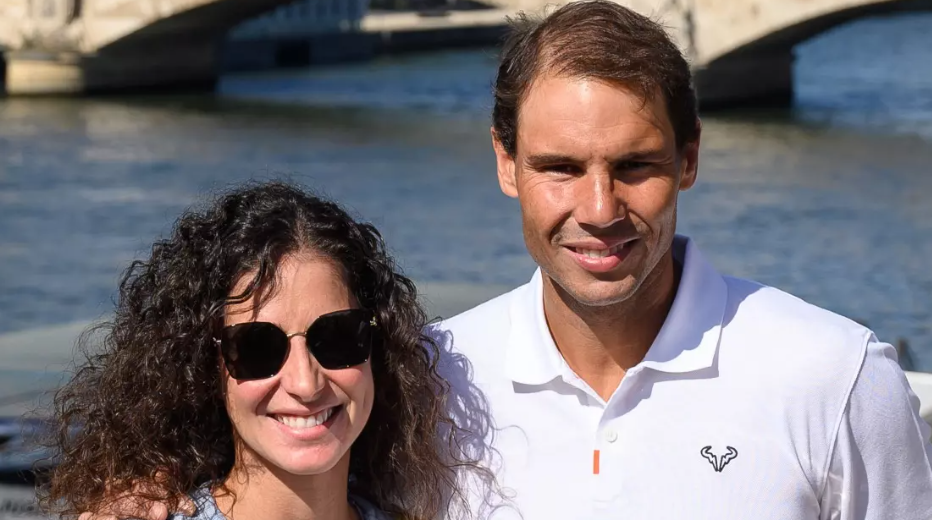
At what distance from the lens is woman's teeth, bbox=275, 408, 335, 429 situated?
1708mm

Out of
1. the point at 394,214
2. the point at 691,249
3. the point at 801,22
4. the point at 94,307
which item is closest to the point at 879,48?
the point at 801,22

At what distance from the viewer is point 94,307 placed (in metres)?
10.1

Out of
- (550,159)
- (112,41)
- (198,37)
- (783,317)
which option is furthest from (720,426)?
(198,37)

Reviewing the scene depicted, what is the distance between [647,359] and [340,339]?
37 centimetres

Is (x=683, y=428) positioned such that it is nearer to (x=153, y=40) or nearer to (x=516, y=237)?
(x=516, y=237)

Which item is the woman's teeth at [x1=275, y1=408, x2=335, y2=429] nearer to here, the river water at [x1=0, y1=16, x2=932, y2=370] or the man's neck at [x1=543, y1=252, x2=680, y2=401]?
the man's neck at [x1=543, y1=252, x2=680, y2=401]

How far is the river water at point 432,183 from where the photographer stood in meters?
10.5

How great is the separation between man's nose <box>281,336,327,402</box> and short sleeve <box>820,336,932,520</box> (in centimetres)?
59

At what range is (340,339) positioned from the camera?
173cm

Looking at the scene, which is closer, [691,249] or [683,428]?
[683,428]

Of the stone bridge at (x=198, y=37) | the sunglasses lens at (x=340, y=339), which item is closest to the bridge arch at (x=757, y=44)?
the stone bridge at (x=198, y=37)

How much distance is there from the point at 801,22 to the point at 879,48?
32.2 feet

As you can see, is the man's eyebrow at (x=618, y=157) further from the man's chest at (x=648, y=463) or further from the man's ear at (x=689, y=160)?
the man's chest at (x=648, y=463)

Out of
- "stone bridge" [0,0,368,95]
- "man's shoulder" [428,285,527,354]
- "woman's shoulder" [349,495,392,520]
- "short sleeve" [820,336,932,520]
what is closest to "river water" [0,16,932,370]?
"stone bridge" [0,0,368,95]
